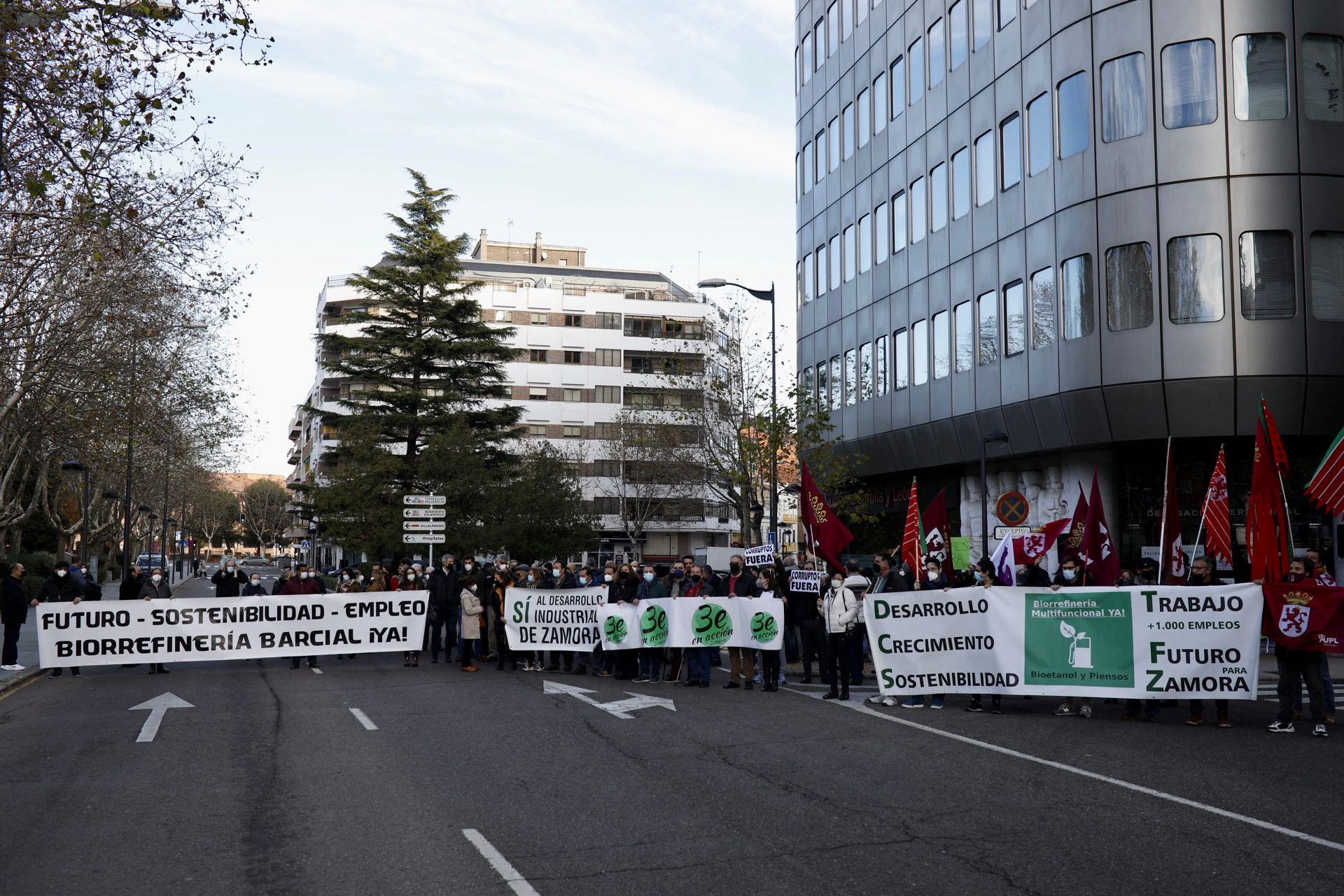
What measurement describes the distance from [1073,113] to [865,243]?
39.6ft

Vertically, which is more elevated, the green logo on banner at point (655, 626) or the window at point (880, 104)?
the window at point (880, 104)

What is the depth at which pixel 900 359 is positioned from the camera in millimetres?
36969

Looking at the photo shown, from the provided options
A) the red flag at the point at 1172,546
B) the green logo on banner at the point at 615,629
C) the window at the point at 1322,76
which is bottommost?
the green logo on banner at the point at 615,629

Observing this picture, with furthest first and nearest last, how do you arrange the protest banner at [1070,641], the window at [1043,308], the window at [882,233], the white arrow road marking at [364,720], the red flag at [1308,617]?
the window at [882,233]
the window at [1043,308]
the protest banner at [1070,641]
the white arrow road marking at [364,720]
the red flag at [1308,617]

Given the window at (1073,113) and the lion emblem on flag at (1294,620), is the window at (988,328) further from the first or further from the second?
the lion emblem on flag at (1294,620)

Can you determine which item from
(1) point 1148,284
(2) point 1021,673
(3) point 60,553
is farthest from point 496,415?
(2) point 1021,673

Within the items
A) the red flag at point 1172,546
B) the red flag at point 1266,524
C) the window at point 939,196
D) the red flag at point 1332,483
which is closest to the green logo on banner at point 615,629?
the red flag at point 1172,546

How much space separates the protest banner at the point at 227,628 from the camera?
19750 mm

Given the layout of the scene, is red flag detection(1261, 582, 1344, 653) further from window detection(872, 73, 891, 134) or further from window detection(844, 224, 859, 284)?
window detection(844, 224, 859, 284)

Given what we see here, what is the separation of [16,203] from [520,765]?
1548cm

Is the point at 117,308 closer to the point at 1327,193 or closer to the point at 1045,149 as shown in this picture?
the point at 1045,149

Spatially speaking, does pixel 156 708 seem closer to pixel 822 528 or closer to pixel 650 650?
pixel 650 650

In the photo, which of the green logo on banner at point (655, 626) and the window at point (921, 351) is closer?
the green logo on banner at point (655, 626)

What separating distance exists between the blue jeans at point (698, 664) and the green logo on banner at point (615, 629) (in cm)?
134
